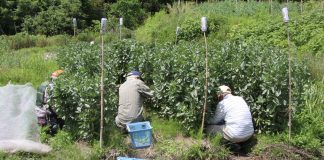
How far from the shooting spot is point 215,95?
6.94m

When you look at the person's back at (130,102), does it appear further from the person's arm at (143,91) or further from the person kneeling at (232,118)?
the person kneeling at (232,118)

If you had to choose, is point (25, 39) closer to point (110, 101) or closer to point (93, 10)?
point (93, 10)

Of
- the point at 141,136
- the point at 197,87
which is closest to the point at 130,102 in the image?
the point at 141,136

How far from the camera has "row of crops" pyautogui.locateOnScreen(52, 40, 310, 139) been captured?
637 cm

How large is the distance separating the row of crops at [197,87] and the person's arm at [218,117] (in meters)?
0.17

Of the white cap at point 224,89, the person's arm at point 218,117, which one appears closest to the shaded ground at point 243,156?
the person's arm at point 218,117

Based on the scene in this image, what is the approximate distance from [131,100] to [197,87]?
1.06m

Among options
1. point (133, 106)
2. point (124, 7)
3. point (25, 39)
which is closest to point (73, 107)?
point (133, 106)

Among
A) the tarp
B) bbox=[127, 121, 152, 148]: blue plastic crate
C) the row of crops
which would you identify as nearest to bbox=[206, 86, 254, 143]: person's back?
the row of crops

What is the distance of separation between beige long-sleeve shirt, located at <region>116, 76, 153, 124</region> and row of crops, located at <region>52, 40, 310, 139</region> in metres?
0.23

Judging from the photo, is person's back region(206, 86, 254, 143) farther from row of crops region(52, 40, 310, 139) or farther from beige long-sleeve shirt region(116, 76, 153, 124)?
beige long-sleeve shirt region(116, 76, 153, 124)

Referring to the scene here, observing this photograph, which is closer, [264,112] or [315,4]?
[264,112]

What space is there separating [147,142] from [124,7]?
65.0 feet

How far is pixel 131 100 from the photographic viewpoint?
23.0 ft
